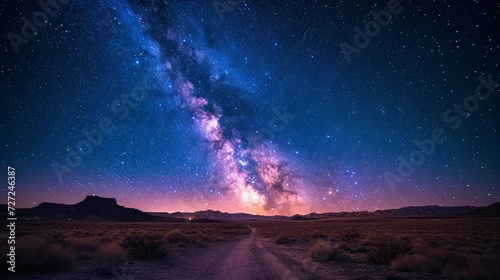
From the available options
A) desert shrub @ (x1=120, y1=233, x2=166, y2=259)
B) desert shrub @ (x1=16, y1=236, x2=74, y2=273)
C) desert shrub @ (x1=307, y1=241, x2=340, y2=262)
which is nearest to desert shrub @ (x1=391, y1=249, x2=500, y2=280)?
desert shrub @ (x1=307, y1=241, x2=340, y2=262)

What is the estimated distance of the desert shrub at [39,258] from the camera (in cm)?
679

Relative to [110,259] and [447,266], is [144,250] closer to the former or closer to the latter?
[110,259]

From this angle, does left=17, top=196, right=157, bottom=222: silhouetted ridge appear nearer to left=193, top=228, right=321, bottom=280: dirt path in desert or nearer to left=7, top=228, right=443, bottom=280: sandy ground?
left=7, top=228, right=443, bottom=280: sandy ground

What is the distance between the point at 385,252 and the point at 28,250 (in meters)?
12.6

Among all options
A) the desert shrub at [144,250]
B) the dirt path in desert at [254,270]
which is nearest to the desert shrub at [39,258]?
the desert shrub at [144,250]

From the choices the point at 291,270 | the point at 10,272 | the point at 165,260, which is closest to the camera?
the point at 10,272

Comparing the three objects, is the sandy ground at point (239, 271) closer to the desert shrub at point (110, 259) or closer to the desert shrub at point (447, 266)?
the desert shrub at point (110, 259)

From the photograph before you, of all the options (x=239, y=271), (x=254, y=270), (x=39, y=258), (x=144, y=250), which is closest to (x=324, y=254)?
(x=254, y=270)

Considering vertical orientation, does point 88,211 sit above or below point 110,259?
below

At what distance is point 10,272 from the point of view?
6500 millimetres

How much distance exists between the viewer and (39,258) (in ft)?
23.5

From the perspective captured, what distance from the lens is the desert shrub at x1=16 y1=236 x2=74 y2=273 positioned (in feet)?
22.3

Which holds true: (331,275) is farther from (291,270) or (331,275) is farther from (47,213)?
(47,213)

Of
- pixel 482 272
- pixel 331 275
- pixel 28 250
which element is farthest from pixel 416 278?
pixel 28 250
